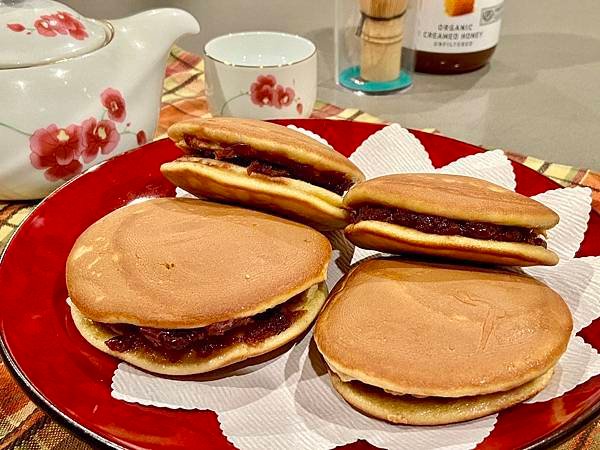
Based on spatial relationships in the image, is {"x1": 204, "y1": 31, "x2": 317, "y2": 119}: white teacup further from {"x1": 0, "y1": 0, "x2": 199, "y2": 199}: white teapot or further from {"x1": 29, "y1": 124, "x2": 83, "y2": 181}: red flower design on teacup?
{"x1": 29, "y1": 124, "x2": 83, "y2": 181}: red flower design on teacup

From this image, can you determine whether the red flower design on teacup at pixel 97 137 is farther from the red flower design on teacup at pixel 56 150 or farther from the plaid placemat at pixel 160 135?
the plaid placemat at pixel 160 135

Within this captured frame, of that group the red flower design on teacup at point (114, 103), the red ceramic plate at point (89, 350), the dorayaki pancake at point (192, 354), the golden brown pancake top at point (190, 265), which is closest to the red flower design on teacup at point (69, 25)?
the red flower design on teacup at point (114, 103)

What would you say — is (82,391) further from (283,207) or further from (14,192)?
(14,192)

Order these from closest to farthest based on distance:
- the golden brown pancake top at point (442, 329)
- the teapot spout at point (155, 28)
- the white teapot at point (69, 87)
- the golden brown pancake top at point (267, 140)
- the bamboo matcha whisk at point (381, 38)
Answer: the golden brown pancake top at point (442, 329)
the golden brown pancake top at point (267, 140)
the white teapot at point (69, 87)
the teapot spout at point (155, 28)
the bamboo matcha whisk at point (381, 38)

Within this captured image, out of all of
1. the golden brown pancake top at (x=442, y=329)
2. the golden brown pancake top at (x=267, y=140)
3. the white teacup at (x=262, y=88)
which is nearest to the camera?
the golden brown pancake top at (x=442, y=329)

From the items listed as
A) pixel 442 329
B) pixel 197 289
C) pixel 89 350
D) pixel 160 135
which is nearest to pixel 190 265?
pixel 197 289
